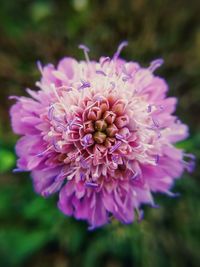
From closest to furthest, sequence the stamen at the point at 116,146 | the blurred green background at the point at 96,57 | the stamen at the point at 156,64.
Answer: the stamen at the point at 116,146, the stamen at the point at 156,64, the blurred green background at the point at 96,57

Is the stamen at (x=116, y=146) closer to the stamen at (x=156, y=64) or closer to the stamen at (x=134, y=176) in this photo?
the stamen at (x=134, y=176)

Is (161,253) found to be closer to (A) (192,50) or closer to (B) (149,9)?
(A) (192,50)

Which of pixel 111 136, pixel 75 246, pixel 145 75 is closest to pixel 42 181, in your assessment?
pixel 111 136

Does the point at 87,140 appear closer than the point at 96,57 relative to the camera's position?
Yes

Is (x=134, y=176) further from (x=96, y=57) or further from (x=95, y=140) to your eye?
(x=96, y=57)

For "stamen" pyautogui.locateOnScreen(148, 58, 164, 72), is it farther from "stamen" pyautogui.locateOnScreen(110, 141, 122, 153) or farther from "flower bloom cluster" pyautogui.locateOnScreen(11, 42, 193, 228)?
"stamen" pyautogui.locateOnScreen(110, 141, 122, 153)

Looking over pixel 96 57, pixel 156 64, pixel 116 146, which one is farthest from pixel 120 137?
pixel 96 57

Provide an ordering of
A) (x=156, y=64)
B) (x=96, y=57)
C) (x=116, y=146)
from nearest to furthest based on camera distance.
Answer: (x=116, y=146)
(x=156, y=64)
(x=96, y=57)

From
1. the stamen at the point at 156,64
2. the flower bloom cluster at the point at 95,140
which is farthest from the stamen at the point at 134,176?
Result: the stamen at the point at 156,64
